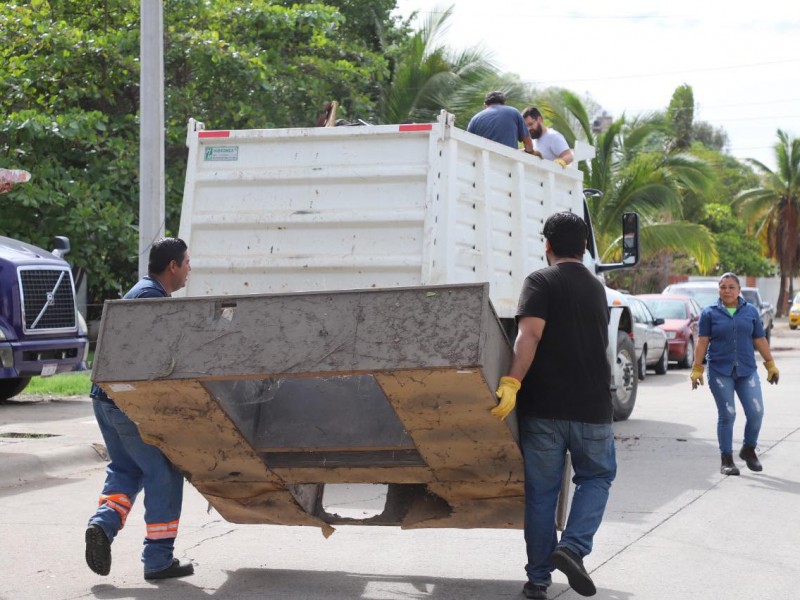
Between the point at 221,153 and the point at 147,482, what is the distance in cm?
366

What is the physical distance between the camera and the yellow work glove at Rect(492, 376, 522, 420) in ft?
17.6

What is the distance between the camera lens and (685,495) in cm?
924

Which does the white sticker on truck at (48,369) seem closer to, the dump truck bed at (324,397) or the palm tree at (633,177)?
the dump truck bed at (324,397)

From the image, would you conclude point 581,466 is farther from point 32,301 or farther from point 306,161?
point 32,301

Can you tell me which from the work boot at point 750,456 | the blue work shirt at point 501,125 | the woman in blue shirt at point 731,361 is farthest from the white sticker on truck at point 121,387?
the work boot at point 750,456

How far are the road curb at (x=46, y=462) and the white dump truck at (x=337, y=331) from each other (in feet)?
8.08

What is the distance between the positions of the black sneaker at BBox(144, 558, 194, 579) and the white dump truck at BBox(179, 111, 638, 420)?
2854mm

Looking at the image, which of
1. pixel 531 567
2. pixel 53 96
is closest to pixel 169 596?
pixel 531 567

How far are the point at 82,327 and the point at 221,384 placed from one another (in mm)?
9316

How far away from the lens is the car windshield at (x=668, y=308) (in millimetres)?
25578

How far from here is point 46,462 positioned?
1059 centimetres

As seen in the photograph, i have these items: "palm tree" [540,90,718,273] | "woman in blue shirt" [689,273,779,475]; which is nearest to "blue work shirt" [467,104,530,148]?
"woman in blue shirt" [689,273,779,475]

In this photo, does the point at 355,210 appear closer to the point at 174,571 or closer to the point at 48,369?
the point at 174,571

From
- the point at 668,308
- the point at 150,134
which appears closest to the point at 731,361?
the point at 150,134
